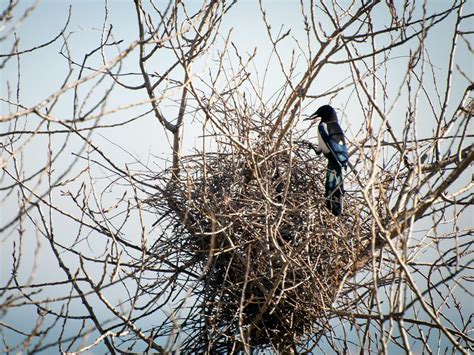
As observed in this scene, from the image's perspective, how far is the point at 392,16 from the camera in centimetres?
277

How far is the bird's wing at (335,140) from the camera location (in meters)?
3.07

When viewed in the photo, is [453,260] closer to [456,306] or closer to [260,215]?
[456,306]

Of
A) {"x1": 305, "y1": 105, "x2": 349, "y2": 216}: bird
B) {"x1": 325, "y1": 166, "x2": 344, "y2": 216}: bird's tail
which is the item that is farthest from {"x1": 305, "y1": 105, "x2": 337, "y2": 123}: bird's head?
{"x1": 325, "y1": 166, "x2": 344, "y2": 216}: bird's tail

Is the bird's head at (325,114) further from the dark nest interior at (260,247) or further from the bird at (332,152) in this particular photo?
the dark nest interior at (260,247)

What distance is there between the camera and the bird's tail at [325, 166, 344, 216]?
9.30ft

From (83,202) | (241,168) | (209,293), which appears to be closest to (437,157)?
(241,168)

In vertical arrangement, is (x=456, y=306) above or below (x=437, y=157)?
below

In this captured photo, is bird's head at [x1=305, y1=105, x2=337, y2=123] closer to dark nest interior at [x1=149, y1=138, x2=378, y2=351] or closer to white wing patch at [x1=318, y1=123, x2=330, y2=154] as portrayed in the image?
white wing patch at [x1=318, y1=123, x2=330, y2=154]

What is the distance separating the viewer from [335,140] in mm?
3209

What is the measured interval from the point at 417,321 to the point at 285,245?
66cm

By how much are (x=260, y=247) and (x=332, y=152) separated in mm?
660

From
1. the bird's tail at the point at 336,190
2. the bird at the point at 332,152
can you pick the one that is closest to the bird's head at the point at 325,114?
the bird at the point at 332,152

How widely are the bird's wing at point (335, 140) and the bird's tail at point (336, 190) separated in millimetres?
67

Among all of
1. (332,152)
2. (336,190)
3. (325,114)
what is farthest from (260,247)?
(325,114)
